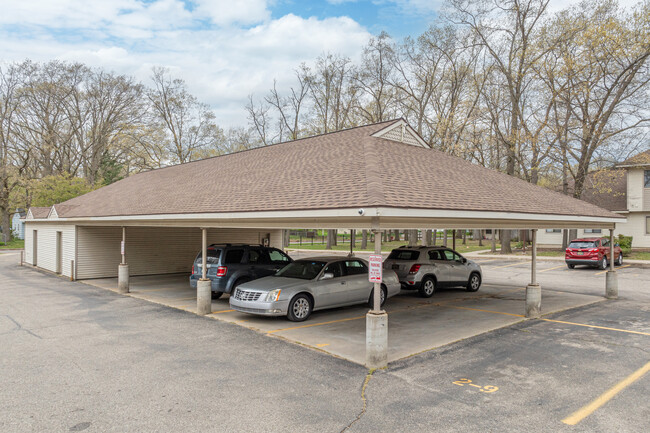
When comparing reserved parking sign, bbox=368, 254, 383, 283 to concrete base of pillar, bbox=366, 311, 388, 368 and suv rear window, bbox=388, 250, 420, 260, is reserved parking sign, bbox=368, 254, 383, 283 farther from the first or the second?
suv rear window, bbox=388, 250, 420, 260

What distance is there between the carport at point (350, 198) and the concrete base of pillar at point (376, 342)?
2 cm

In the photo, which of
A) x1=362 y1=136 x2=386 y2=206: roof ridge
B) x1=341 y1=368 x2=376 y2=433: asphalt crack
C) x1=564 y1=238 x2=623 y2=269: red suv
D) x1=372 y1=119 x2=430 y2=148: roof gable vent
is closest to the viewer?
x1=341 y1=368 x2=376 y2=433: asphalt crack

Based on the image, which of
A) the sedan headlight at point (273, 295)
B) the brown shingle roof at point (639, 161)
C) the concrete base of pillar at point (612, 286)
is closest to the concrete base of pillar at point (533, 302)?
the concrete base of pillar at point (612, 286)

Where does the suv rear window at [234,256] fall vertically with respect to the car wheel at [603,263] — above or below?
above

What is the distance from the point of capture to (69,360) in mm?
7543

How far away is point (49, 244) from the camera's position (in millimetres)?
22078

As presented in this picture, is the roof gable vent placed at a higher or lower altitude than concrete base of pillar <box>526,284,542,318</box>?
higher

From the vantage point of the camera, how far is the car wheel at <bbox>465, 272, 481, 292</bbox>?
604 inches

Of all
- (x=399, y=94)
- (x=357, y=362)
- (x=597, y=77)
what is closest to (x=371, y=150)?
(x=357, y=362)

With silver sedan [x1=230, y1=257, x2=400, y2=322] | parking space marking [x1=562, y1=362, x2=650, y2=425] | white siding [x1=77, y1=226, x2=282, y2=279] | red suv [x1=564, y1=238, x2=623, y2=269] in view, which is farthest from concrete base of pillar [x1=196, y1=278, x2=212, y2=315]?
red suv [x1=564, y1=238, x2=623, y2=269]

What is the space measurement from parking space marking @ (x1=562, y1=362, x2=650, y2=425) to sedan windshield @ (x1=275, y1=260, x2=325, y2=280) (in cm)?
653

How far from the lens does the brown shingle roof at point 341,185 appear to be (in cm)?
804

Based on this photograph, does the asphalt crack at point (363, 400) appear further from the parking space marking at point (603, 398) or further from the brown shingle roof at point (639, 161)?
the brown shingle roof at point (639, 161)

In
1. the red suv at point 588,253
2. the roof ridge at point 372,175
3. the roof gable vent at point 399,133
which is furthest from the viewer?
the red suv at point 588,253
